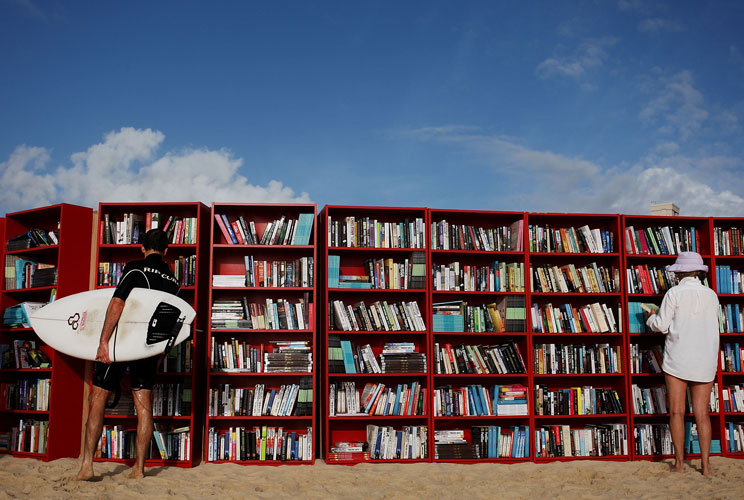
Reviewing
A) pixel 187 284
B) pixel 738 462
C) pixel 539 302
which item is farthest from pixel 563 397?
pixel 187 284

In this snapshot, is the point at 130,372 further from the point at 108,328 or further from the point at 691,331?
the point at 691,331

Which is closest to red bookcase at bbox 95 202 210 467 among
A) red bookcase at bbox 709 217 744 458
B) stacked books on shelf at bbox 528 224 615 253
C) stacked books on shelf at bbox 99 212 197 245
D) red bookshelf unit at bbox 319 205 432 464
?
stacked books on shelf at bbox 99 212 197 245

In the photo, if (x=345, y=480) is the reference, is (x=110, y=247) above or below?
above

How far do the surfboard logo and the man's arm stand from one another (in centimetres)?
58

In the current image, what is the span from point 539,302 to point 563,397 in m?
0.93

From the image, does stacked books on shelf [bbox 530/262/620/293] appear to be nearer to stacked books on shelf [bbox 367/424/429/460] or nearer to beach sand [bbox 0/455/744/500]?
beach sand [bbox 0/455/744/500]

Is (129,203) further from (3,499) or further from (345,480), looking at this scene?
(345,480)

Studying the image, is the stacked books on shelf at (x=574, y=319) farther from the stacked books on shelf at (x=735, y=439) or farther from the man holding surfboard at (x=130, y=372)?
the man holding surfboard at (x=130, y=372)

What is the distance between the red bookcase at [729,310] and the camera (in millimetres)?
5875

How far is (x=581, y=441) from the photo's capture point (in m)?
5.70

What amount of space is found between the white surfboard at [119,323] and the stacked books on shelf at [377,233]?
5.33 feet

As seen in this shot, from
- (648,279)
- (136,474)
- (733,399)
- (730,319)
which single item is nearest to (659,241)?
(648,279)

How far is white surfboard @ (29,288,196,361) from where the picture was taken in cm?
423

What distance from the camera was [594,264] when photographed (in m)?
6.00
